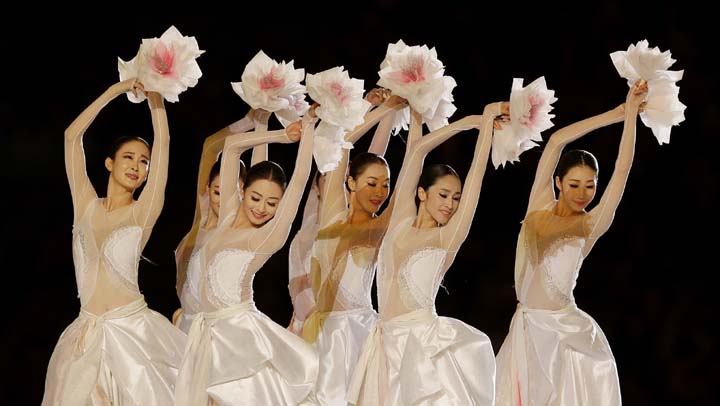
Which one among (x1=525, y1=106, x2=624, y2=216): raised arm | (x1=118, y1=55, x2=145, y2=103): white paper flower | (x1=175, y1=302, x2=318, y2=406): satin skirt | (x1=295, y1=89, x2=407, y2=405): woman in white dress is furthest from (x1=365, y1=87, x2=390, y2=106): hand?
(x1=175, y1=302, x2=318, y2=406): satin skirt

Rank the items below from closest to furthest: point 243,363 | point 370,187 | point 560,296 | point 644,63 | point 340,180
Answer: point 243,363
point 644,63
point 560,296
point 370,187
point 340,180

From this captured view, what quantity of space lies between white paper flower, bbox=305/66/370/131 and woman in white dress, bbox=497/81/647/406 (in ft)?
2.58

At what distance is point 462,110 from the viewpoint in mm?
6547

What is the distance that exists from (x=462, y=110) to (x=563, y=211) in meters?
1.63

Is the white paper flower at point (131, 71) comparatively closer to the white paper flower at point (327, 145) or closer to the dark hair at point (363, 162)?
the white paper flower at point (327, 145)

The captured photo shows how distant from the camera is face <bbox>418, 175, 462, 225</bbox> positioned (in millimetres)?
4703

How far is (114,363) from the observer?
4.69 metres

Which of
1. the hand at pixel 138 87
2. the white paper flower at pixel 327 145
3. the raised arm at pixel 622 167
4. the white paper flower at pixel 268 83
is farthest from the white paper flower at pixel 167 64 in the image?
the raised arm at pixel 622 167

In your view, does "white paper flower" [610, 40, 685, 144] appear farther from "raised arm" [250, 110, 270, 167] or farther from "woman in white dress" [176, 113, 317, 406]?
"raised arm" [250, 110, 270, 167]

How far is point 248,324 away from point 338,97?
2.83 feet

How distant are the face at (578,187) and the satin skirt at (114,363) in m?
1.59

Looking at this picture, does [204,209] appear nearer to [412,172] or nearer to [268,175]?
[268,175]

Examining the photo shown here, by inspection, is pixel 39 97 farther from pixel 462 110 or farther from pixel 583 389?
pixel 583 389

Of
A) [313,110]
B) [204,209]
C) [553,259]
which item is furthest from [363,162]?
[553,259]
